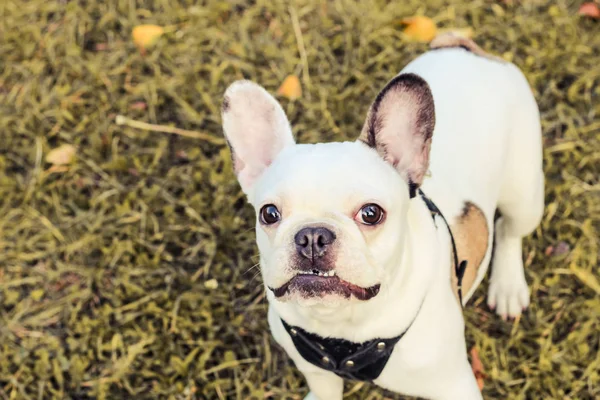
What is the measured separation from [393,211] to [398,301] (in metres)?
0.35

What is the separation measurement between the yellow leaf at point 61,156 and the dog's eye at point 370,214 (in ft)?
9.32

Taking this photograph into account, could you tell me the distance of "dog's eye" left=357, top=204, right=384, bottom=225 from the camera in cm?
239

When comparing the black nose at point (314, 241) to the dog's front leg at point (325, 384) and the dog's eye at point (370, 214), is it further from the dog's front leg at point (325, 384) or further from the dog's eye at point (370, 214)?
the dog's front leg at point (325, 384)

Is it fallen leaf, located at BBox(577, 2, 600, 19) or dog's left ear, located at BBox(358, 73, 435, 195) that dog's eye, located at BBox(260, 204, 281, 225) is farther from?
fallen leaf, located at BBox(577, 2, 600, 19)

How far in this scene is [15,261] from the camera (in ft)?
14.3

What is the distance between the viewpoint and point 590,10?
192 inches

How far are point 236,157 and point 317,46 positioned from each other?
2.40 meters

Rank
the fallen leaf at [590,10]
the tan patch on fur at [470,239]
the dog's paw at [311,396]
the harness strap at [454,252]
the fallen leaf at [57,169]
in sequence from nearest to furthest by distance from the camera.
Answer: the harness strap at [454,252] < the tan patch on fur at [470,239] < the dog's paw at [311,396] < the fallen leaf at [57,169] < the fallen leaf at [590,10]

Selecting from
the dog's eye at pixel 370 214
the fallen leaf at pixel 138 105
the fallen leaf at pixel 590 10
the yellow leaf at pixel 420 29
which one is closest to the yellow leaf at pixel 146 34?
the fallen leaf at pixel 138 105

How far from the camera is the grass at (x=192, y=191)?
388 centimetres

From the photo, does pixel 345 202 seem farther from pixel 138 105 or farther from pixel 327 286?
pixel 138 105

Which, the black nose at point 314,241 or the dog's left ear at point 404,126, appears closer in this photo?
the black nose at point 314,241

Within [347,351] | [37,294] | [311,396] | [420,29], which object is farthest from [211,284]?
[420,29]

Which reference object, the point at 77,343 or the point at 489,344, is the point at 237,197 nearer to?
the point at 77,343
